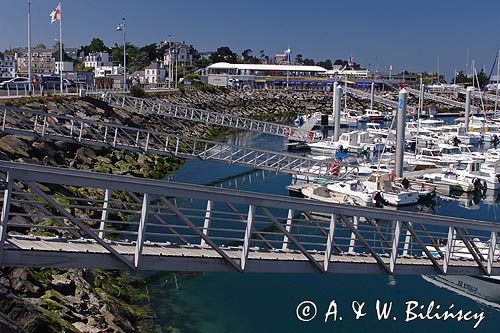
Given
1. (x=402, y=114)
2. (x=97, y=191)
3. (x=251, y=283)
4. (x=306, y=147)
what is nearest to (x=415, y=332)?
(x=251, y=283)

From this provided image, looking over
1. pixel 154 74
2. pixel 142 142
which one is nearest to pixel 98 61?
pixel 154 74

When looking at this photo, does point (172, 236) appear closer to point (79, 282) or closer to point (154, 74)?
point (79, 282)

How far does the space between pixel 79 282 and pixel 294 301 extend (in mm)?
7098

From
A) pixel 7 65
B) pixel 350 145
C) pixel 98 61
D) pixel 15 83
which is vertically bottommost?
pixel 350 145

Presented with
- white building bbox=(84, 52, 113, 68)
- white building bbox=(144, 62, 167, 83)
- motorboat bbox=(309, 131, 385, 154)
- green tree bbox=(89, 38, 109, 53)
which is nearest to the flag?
motorboat bbox=(309, 131, 385, 154)

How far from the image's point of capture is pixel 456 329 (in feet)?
60.2

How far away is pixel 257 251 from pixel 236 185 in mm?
27348

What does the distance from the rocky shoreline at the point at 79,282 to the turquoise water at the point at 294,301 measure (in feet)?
3.69

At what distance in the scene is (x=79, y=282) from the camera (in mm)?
16141

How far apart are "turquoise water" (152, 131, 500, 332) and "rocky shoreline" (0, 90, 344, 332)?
3.69 feet

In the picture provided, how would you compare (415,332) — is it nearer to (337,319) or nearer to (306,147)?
(337,319)

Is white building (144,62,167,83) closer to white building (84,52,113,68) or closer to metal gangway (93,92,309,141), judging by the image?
white building (84,52,113,68)

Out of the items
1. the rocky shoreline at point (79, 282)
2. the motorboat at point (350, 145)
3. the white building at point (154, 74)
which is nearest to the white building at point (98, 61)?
the white building at point (154, 74)

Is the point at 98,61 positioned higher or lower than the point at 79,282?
higher
